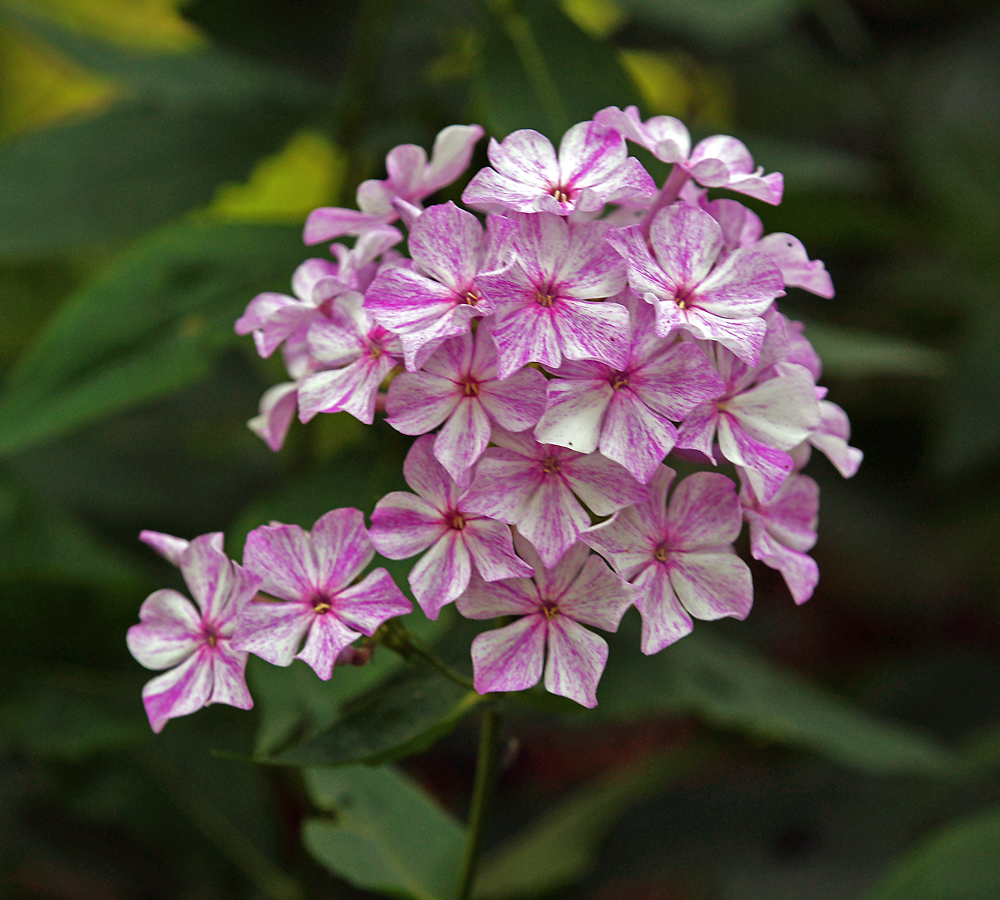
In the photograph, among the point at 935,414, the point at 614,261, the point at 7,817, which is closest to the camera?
the point at 614,261

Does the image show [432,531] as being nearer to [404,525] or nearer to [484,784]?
[404,525]

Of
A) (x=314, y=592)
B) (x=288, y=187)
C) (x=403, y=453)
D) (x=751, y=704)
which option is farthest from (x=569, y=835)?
(x=288, y=187)

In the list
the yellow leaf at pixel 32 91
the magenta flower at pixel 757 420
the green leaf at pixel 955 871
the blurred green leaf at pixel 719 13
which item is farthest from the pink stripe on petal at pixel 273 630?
the yellow leaf at pixel 32 91

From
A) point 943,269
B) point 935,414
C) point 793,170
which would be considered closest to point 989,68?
point 943,269

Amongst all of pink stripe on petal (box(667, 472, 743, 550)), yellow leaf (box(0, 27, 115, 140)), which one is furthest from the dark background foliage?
yellow leaf (box(0, 27, 115, 140))

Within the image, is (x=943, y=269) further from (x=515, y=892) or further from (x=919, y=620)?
(x=515, y=892)

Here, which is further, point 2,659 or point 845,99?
point 845,99

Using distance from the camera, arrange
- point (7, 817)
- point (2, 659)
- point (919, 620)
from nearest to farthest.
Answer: point (2, 659)
point (7, 817)
point (919, 620)

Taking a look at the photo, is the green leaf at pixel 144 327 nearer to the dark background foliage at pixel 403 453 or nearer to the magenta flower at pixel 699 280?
the dark background foliage at pixel 403 453
